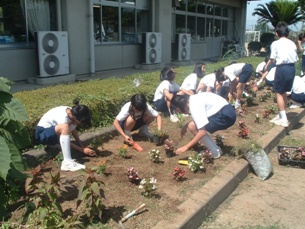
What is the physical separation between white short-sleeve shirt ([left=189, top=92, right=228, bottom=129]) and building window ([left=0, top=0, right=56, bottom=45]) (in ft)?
19.9

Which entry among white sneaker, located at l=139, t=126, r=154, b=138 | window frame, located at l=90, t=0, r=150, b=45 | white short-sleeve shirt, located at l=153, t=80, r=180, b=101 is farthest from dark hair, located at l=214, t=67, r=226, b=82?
window frame, located at l=90, t=0, r=150, b=45

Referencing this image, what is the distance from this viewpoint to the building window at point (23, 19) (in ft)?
28.7

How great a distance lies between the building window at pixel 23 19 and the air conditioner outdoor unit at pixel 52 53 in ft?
1.97

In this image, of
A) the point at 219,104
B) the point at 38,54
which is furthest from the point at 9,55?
the point at 219,104

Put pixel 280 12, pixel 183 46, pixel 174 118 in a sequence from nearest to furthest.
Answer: pixel 174 118 < pixel 183 46 < pixel 280 12

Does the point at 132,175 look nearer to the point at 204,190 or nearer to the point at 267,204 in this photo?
the point at 204,190

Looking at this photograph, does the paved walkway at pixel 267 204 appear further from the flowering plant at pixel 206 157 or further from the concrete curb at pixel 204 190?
the flowering plant at pixel 206 157

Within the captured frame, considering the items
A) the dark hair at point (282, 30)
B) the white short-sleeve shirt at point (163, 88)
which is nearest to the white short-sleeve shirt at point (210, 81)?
the white short-sleeve shirt at point (163, 88)

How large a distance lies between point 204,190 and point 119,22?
31.8 feet

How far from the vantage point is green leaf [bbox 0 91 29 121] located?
270cm

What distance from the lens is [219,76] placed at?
691 centimetres

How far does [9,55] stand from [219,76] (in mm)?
5002

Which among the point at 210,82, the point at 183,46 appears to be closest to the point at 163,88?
the point at 210,82

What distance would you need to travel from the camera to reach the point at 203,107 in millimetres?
4383
